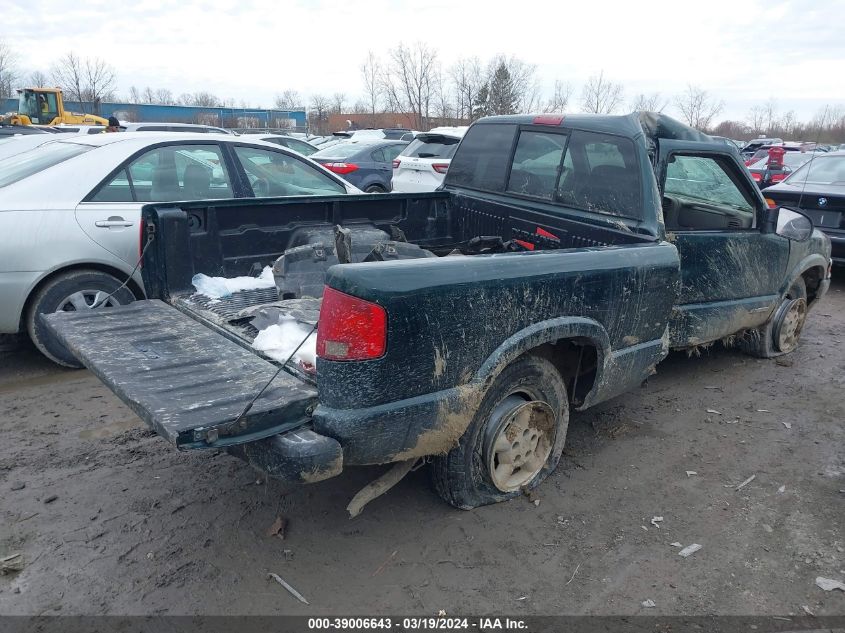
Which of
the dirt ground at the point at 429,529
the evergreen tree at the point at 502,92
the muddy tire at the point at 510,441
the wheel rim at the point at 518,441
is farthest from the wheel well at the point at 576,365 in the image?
the evergreen tree at the point at 502,92

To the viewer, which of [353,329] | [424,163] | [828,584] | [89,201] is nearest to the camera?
[353,329]

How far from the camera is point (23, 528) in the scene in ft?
10.2

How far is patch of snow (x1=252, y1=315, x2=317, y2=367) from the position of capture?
297 cm

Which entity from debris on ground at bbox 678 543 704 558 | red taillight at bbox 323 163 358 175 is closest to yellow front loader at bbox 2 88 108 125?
red taillight at bbox 323 163 358 175

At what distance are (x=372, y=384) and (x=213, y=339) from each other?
1.12 metres

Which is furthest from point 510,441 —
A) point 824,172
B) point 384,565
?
point 824,172

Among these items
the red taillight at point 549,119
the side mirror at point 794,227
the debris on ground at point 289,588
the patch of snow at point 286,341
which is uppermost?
the red taillight at point 549,119

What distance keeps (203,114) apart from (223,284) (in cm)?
4763

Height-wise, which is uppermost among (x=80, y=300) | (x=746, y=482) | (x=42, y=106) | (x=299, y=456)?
(x=42, y=106)

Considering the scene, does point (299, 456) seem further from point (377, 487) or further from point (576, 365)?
point (576, 365)

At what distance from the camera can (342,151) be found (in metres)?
13.5

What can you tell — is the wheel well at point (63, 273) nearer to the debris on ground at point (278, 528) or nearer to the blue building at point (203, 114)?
the debris on ground at point (278, 528)

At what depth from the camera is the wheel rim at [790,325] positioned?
5340mm

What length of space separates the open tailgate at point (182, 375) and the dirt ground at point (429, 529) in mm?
771
